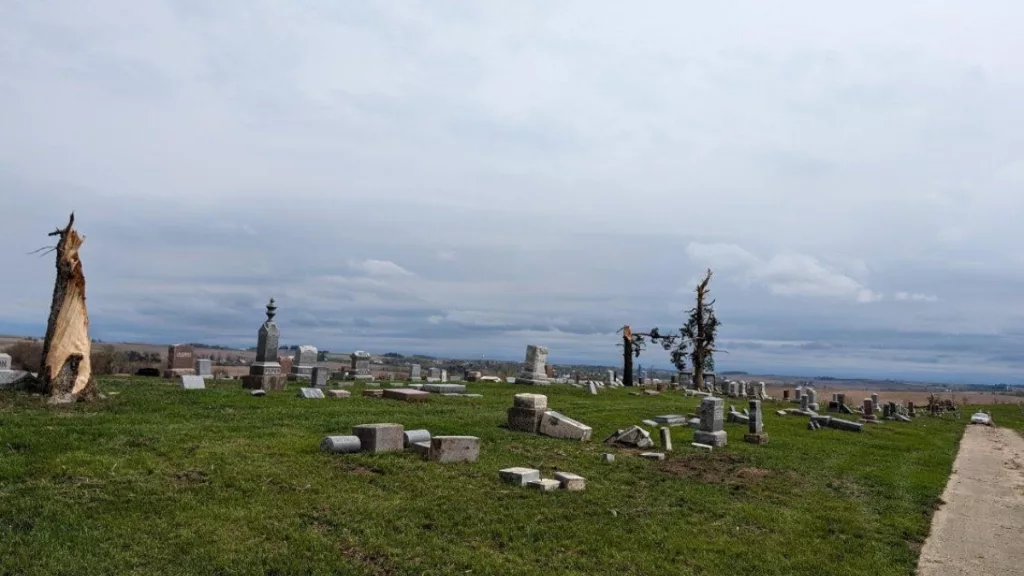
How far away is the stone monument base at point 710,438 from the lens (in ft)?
61.2

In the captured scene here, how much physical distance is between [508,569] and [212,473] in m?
4.83

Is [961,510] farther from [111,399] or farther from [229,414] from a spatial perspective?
[111,399]

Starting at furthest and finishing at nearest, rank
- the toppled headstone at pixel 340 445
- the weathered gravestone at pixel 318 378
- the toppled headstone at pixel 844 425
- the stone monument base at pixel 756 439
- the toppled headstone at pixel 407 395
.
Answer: the toppled headstone at pixel 844 425
the weathered gravestone at pixel 318 378
the toppled headstone at pixel 407 395
the stone monument base at pixel 756 439
the toppled headstone at pixel 340 445

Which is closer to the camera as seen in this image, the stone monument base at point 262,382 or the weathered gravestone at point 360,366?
the stone monument base at point 262,382

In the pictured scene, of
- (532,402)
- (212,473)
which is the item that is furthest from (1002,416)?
(212,473)

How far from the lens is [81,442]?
1093cm

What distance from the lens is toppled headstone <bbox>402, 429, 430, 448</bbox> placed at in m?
13.0

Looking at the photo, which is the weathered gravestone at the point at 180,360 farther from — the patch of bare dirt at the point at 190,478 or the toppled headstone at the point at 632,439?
the patch of bare dirt at the point at 190,478

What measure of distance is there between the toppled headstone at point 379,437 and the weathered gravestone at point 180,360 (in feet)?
62.9

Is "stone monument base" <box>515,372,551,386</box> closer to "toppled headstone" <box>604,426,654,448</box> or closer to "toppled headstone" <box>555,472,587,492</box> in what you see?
"toppled headstone" <box>604,426,654,448</box>

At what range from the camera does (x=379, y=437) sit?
12.4 meters

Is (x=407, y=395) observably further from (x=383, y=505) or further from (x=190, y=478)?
(x=383, y=505)

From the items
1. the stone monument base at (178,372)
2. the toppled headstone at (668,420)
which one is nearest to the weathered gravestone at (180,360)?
the stone monument base at (178,372)

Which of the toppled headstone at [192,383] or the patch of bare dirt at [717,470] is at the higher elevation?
the toppled headstone at [192,383]
